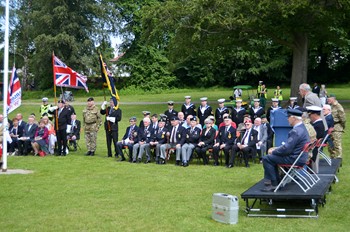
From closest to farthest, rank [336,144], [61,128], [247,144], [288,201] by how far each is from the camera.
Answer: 1. [288,201]
2. [336,144]
3. [247,144]
4. [61,128]

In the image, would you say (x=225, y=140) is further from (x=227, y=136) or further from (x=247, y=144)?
(x=247, y=144)

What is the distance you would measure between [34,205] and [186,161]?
5.94m

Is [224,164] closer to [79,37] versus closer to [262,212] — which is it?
[262,212]

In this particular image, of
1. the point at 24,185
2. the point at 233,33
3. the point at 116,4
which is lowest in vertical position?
the point at 24,185

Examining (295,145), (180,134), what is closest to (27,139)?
(180,134)

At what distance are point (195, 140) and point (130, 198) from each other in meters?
5.22

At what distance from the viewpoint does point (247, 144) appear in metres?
14.9

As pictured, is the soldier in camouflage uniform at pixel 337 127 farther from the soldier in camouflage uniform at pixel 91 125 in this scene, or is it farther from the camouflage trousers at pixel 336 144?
the soldier in camouflage uniform at pixel 91 125

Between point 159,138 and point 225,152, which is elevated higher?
point 159,138

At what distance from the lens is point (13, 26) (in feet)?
198

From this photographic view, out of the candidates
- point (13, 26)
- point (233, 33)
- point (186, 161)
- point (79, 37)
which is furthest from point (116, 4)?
point (186, 161)

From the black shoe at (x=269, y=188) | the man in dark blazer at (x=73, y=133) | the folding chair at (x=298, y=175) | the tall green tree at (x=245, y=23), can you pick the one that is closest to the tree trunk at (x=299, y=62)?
the tall green tree at (x=245, y=23)

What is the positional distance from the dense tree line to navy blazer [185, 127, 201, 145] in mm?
12807

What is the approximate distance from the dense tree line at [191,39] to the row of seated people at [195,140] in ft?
41.0
